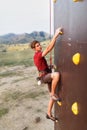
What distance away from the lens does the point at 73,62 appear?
6887 mm

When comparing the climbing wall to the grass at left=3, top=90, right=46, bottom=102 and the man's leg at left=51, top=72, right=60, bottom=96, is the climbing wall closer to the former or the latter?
the man's leg at left=51, top=72, right=60, bottom=96

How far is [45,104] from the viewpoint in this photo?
64.7 feet

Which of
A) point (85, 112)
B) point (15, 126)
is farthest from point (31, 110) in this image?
point (85, 112)

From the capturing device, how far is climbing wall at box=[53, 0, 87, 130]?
21.3 feet

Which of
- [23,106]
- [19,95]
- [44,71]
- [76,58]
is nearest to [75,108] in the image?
[76,58]

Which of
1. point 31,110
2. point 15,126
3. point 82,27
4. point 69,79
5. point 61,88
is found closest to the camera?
point 82,27

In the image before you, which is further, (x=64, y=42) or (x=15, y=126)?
(x=15, y=126)

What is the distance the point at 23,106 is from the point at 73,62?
13.5 m

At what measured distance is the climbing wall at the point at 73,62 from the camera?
21.3ft

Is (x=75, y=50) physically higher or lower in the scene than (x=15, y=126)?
higher

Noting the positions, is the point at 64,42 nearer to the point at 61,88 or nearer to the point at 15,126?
the point at 61,88

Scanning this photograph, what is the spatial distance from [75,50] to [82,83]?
0.77 meters

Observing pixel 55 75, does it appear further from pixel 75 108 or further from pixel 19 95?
pixel 19 95

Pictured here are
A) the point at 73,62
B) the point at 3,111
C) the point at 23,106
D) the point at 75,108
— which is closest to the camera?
the point at 73,62
